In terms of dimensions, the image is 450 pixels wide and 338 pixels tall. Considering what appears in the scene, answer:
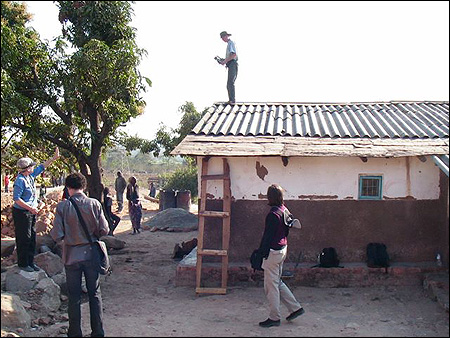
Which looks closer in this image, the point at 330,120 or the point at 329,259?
the point at 329,259

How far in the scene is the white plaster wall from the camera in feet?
26.0

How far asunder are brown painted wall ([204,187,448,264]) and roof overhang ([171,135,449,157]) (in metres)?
1.01

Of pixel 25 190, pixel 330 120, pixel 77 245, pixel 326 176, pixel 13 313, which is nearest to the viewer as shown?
pixel 77 245

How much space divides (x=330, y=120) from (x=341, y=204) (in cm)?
206

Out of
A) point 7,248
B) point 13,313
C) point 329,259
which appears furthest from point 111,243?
point 329,259

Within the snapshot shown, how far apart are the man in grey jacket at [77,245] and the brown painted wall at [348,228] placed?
9.55 feet

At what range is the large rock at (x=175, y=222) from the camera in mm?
15453

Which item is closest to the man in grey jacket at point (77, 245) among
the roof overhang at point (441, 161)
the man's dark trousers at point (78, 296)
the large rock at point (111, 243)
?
the man's dark trousers at point (78, 296)

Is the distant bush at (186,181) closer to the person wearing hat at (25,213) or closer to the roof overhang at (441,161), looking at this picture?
the person wearing hat at (25,213)

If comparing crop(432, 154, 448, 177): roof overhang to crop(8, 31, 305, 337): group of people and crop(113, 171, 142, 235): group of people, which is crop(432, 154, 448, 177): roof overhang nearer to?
crop(8, 31, 305, 337): group of people

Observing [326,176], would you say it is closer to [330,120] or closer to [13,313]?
[330,120]

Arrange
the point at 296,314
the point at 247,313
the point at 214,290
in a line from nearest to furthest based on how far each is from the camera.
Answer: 1. the point at 296,314
2. the point at 247,313
3. the point at 214,290

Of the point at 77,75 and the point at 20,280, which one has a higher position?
the point at 77,75

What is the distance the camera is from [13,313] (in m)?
5.86
